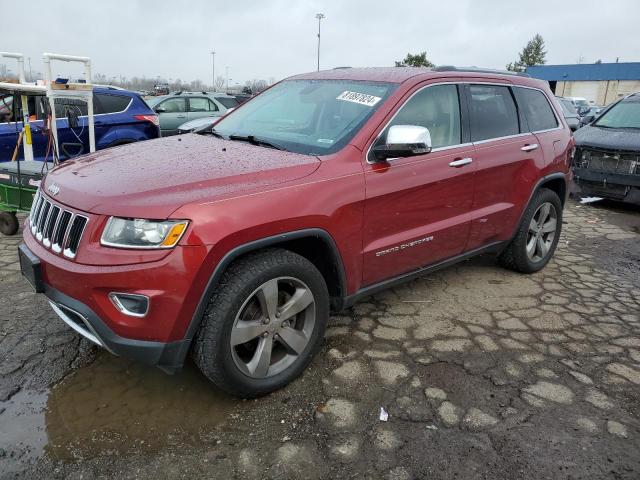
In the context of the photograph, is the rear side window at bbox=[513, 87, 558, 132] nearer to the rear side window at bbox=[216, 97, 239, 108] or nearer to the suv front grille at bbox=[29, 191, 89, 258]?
the suv front grille at bbox=[29, 191, 89, 258]

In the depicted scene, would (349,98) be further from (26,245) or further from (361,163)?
(26,245)

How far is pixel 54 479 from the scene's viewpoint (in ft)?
7.41

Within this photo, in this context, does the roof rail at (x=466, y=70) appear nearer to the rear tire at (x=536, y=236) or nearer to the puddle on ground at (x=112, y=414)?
the rear tire at (x=536, y=236)

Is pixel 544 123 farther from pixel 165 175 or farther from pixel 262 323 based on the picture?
pixel 165 175

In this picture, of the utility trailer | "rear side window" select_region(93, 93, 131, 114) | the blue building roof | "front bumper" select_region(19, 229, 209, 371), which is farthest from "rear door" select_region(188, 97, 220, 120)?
the blue building roof

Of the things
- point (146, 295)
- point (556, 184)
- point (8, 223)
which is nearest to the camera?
point (146, 295)

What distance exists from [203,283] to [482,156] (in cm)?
242

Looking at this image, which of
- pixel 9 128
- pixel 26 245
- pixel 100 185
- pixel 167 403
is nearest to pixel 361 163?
pixel 100 185

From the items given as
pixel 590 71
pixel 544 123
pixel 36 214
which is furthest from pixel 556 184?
pixel 590 71

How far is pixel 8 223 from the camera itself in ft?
18.4

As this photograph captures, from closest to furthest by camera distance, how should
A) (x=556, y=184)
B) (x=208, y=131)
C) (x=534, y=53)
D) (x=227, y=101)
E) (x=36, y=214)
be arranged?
(x=36, y=214) → (x=208, y=131) → (x=556, y=184) → (x=227, y=101) → (x=534, y=53)

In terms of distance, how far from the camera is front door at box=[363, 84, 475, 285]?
3167 millimetres

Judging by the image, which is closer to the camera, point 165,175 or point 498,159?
point 165,175

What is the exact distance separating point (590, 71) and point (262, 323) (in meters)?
62.2
